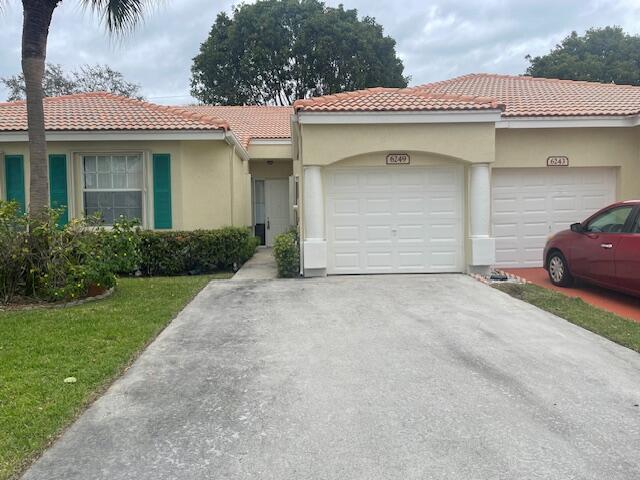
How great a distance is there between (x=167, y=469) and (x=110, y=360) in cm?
226

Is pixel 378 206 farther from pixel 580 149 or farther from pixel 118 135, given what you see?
pixel 118 135

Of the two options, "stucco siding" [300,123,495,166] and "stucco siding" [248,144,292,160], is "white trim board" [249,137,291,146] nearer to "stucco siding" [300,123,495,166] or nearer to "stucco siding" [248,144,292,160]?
"stucco siding" [248,144,292,160]

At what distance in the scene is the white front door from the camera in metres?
17.5

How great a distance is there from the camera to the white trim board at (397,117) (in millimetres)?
9867

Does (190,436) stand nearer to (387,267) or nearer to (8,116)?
(387,267)

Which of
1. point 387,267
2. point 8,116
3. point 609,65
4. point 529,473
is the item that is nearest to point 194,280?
point 387,267

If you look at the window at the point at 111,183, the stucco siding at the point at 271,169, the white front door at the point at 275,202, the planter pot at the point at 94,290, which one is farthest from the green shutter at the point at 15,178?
the white front door at the point at 275,202

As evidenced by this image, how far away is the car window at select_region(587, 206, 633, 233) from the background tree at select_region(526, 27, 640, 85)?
1046 inches

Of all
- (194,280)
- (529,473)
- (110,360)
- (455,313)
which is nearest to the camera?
(529,473)

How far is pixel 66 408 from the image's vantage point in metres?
3.99

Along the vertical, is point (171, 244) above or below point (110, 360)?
above

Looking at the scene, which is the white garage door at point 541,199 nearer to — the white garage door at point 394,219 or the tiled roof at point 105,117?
the white garage door at point 394,219

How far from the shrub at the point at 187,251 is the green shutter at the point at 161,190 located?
0.70m

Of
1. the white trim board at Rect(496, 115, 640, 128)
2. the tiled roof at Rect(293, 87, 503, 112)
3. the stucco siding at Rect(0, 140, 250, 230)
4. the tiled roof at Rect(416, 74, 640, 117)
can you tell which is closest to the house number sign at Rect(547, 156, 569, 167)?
the white trim board at Rect(496, 115, 640, 128)
